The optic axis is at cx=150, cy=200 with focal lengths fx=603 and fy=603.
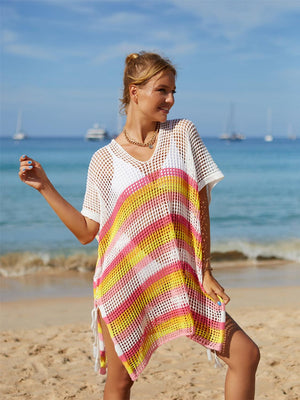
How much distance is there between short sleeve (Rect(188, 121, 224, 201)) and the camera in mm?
2629

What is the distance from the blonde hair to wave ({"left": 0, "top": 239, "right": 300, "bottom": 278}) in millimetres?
7710

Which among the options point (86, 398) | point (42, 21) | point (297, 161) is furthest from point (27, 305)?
point (42, 21)

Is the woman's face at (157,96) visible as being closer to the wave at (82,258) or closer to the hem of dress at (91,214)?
the hem of dress at (91,214)

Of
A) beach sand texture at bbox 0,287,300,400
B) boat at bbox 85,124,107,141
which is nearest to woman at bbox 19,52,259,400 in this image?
beach sand texture at bbox 0,287,300,400

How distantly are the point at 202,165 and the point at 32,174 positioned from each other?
2.43 feet

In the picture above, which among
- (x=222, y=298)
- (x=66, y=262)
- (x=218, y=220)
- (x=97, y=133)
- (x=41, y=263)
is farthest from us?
(x=97, y=133)

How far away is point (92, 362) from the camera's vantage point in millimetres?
5086

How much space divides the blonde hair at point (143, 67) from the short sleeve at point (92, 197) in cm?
38

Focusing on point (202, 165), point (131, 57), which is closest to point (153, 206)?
point (202, 165)

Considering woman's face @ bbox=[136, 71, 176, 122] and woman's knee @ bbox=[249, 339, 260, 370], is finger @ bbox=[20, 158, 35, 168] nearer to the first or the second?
woman's face @ bbox=[136, 71, 176, 122]

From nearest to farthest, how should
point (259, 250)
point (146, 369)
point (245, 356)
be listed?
point (245, 356), point (146, 369), point (259, 250)

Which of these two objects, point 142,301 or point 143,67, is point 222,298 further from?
point 143,67

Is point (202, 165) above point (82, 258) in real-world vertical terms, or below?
above

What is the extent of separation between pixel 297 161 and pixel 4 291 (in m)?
30.8
